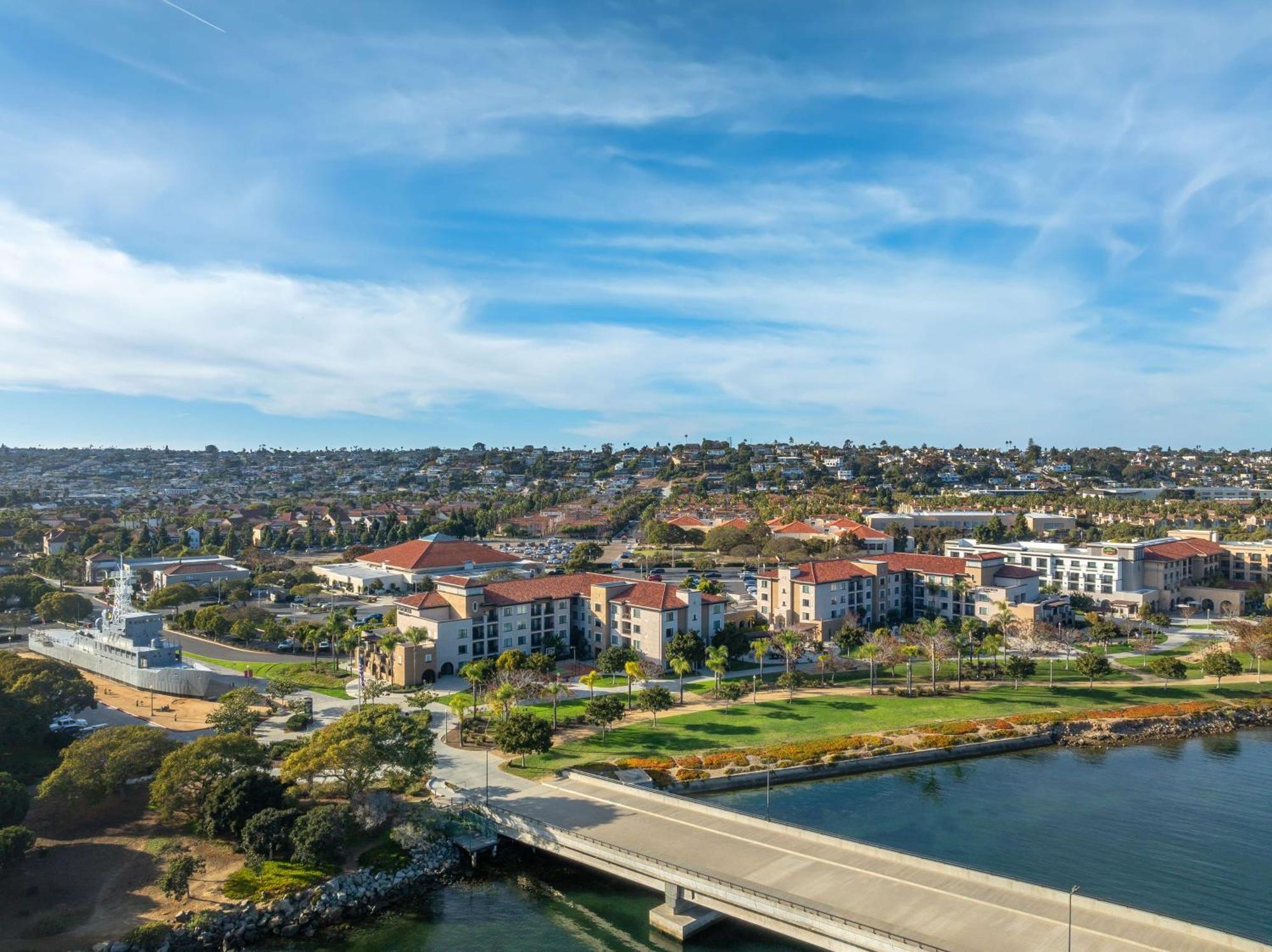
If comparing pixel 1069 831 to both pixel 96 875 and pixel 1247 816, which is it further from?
pixel 96 875

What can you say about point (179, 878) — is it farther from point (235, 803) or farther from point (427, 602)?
Answer: point (427, 602)

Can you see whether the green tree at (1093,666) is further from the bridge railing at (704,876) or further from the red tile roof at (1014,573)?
the bridge railing at (704,876)

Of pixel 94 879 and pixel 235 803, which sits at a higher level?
pixel 235 803

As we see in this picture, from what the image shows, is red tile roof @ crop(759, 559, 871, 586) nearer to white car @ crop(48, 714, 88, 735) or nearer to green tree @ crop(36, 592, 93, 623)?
white car @ crop(48, 714, 88, 735)

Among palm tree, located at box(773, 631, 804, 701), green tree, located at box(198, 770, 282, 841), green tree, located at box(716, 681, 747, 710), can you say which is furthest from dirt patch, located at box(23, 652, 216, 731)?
palm tree, located at box(773, 631, 804, 701)

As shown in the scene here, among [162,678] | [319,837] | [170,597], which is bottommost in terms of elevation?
[319,837]

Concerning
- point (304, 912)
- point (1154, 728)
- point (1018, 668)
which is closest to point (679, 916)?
point (304, 912)

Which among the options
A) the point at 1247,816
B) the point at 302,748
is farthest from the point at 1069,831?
the point at 302,748
